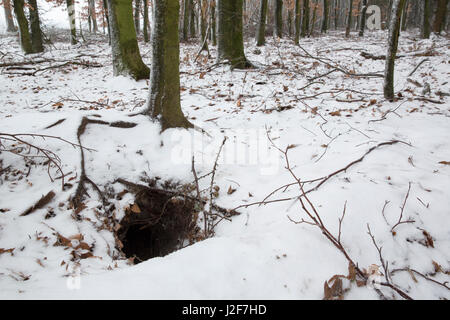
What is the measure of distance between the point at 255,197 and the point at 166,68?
1.91 m

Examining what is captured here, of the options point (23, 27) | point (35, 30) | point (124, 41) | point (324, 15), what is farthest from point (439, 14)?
point (23, 27)

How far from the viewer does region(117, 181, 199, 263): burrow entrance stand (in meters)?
2.64

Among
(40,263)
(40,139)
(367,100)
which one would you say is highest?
(367,100)

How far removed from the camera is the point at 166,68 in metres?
3.09

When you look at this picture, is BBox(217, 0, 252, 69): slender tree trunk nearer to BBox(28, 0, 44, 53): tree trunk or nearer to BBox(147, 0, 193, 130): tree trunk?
BBox(147, 0, 193, 130): tree trunk

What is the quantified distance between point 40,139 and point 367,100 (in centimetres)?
504

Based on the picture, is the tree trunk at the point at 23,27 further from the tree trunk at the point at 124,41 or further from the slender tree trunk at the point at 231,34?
the slender tree trunk at the point at 231,34

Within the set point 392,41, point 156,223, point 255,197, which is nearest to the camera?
point 255,197

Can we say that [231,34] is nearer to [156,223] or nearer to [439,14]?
[156,223]

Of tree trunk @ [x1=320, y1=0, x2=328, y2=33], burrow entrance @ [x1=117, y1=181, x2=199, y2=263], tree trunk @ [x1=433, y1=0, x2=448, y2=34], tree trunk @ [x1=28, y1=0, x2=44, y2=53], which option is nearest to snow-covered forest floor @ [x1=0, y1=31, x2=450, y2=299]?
burrow entrance @ [x1=117, y1=181, x2=199, y2=263]

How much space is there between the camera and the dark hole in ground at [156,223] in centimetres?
266
